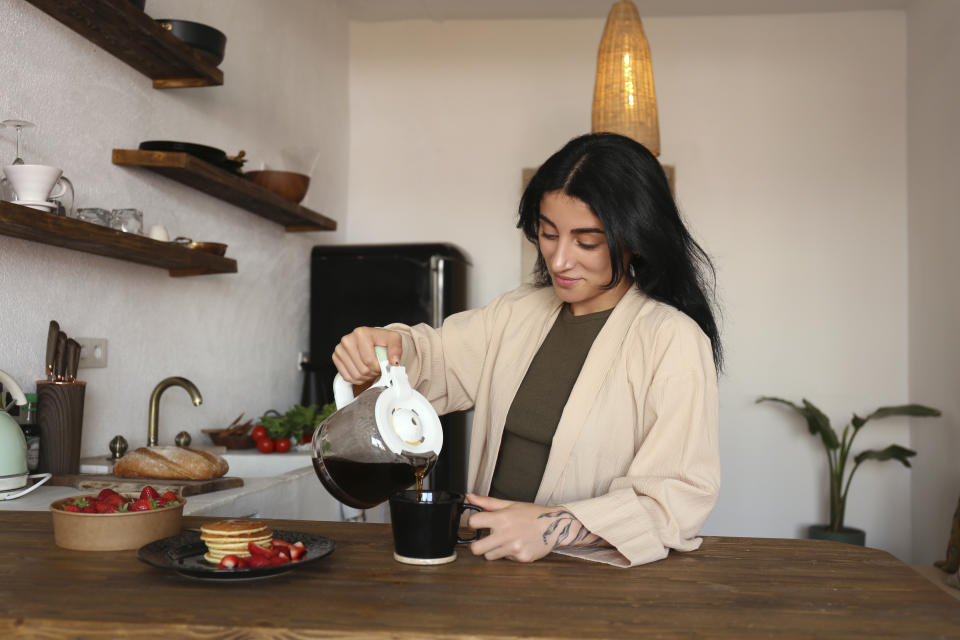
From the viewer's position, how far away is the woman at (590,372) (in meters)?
1.14

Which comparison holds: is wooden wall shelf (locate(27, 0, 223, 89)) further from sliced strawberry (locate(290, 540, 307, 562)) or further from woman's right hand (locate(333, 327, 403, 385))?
sliced strawberry (locate(290, 540, 307, 562))

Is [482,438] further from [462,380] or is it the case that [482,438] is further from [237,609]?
[237,609]

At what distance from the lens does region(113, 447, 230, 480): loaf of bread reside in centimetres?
190

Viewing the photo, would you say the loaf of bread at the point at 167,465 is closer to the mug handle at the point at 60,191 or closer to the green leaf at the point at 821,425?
the mug handle at the point at 60,191

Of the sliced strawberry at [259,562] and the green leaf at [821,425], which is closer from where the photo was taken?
the sliced strawberry at [259,562]

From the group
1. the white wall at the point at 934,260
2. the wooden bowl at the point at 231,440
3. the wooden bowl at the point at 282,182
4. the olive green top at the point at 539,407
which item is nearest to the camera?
the olive green top at the point at 539,407

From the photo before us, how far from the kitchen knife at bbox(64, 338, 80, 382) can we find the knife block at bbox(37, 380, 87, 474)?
4 centimetres

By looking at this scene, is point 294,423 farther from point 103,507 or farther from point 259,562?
point 259,562

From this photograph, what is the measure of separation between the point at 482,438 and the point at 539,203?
1.53ft

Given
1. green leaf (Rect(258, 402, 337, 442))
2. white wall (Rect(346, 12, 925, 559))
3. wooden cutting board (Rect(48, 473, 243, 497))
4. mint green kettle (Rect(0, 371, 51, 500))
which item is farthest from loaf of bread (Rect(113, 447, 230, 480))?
white wall (Rect(346, 12, 925, 559))

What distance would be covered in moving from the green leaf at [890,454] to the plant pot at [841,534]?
0.31 metres

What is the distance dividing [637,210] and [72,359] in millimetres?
1365

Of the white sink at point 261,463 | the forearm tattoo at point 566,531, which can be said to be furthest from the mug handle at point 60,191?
the forearm tattoo at point 566,531

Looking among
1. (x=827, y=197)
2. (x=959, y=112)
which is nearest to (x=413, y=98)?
(x=827, y=197)
